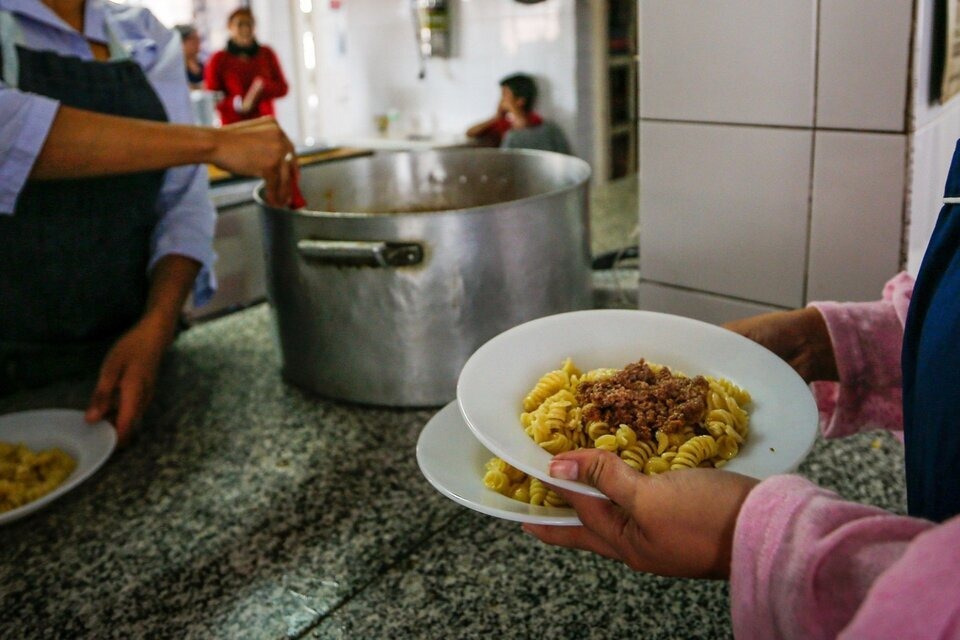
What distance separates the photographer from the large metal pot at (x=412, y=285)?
84 cm

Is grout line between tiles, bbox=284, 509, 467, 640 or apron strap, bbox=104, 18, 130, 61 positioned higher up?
apron strap, bbox=104, 18, 130, 61

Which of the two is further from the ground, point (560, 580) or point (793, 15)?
point (793, 15)

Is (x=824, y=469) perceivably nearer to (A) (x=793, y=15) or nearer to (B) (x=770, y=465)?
(B) (x=770, y=465)

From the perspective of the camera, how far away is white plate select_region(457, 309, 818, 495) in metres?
0.50

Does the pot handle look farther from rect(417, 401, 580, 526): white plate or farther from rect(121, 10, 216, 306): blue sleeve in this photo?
rect(121, 10, 216, 306): blue sleeve

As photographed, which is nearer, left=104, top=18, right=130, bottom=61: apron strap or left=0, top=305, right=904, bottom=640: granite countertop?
left=0, top=305, right=904, bottom=640: granite countertop

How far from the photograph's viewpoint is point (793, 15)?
0.83 metres

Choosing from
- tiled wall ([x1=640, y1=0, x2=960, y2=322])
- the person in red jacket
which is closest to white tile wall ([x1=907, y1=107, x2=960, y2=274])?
tiled wall ([x1=640, y1=0, x2=960, y2=322])

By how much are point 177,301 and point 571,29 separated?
13.0 ft

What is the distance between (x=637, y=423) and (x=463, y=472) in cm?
13

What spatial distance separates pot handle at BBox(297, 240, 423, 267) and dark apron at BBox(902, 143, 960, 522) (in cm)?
47

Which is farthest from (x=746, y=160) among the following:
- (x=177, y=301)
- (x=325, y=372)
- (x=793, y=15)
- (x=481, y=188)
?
(x=177, y=301)

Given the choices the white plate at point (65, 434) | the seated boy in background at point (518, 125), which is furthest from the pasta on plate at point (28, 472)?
the seated boy in background at point (518, 125)

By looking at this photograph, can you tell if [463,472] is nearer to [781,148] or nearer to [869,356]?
[869,356]
